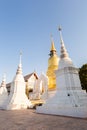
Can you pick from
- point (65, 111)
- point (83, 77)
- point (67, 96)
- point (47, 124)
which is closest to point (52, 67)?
point (83, 77)

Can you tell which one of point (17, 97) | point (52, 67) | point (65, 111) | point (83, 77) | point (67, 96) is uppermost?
point (52, 67)

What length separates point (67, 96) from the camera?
775 centimetres

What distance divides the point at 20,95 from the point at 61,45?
832 centimetres

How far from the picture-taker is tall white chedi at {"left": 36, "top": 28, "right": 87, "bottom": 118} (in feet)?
23.1

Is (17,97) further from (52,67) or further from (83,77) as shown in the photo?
(83,77)

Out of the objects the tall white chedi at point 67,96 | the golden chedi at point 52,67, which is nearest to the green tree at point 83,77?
the golden chedi at point 52,67

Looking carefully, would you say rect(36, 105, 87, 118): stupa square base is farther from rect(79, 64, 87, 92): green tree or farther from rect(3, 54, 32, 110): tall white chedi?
rect(79, 64, 87, 92): green tree

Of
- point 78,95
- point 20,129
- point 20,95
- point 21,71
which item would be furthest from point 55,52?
point 20,129

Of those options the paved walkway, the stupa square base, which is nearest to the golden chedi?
the stupa square base

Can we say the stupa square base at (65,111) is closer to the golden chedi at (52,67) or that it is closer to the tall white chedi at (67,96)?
the tall white chedi at (67,96)

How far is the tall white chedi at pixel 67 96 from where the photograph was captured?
23.1 feet

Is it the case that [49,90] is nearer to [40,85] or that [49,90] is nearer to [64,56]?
[40,85]

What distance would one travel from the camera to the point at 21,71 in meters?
15.5

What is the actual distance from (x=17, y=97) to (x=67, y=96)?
26.3ft
